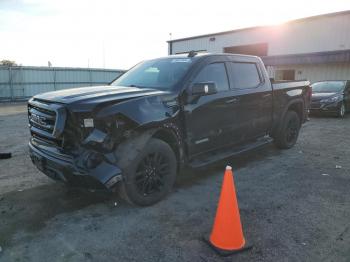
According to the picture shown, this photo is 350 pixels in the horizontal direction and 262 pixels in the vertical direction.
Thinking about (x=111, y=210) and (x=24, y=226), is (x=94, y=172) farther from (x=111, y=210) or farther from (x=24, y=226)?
(x=24, y=226)

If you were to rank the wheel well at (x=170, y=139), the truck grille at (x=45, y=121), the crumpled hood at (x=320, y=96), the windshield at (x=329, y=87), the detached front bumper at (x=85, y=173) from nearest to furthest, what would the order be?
the detached front bumper at (x=85, y=173) → the truck grille at (x=45, y=121) → the wheel well at (x=170, y=139) → the crumpled hood at (x=320, y=96) → the windshield at (x=329, y=87)

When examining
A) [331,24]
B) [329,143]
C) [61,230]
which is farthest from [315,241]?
[331,24]

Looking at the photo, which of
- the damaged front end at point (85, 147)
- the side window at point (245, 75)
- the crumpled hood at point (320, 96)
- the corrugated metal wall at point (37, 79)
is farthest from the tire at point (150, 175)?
the corrugated metal wall at point (37, 79)

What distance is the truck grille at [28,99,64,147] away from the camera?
11.2 feet

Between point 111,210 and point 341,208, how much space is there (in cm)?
287

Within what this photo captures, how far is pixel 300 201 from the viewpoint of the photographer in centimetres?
407

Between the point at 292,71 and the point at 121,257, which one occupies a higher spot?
the point at 292,71

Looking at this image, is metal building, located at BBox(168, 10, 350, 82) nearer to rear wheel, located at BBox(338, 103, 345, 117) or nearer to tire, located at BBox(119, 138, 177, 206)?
rear wheel, located at BBox(338, 103, 345, 117)

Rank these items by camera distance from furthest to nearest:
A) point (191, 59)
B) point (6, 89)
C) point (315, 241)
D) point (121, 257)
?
point (6, 89) < point (191, 59) < point (315, 241) < point (121, 257)

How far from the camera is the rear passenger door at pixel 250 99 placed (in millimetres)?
5098

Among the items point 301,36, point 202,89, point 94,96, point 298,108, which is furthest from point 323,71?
point 94,96

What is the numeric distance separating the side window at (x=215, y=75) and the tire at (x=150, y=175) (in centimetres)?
119

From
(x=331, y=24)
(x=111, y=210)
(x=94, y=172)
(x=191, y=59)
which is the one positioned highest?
(x=331, y=24)

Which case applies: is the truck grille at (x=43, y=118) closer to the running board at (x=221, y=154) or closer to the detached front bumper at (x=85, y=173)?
the detached front bumper at (x=85, y=173)
